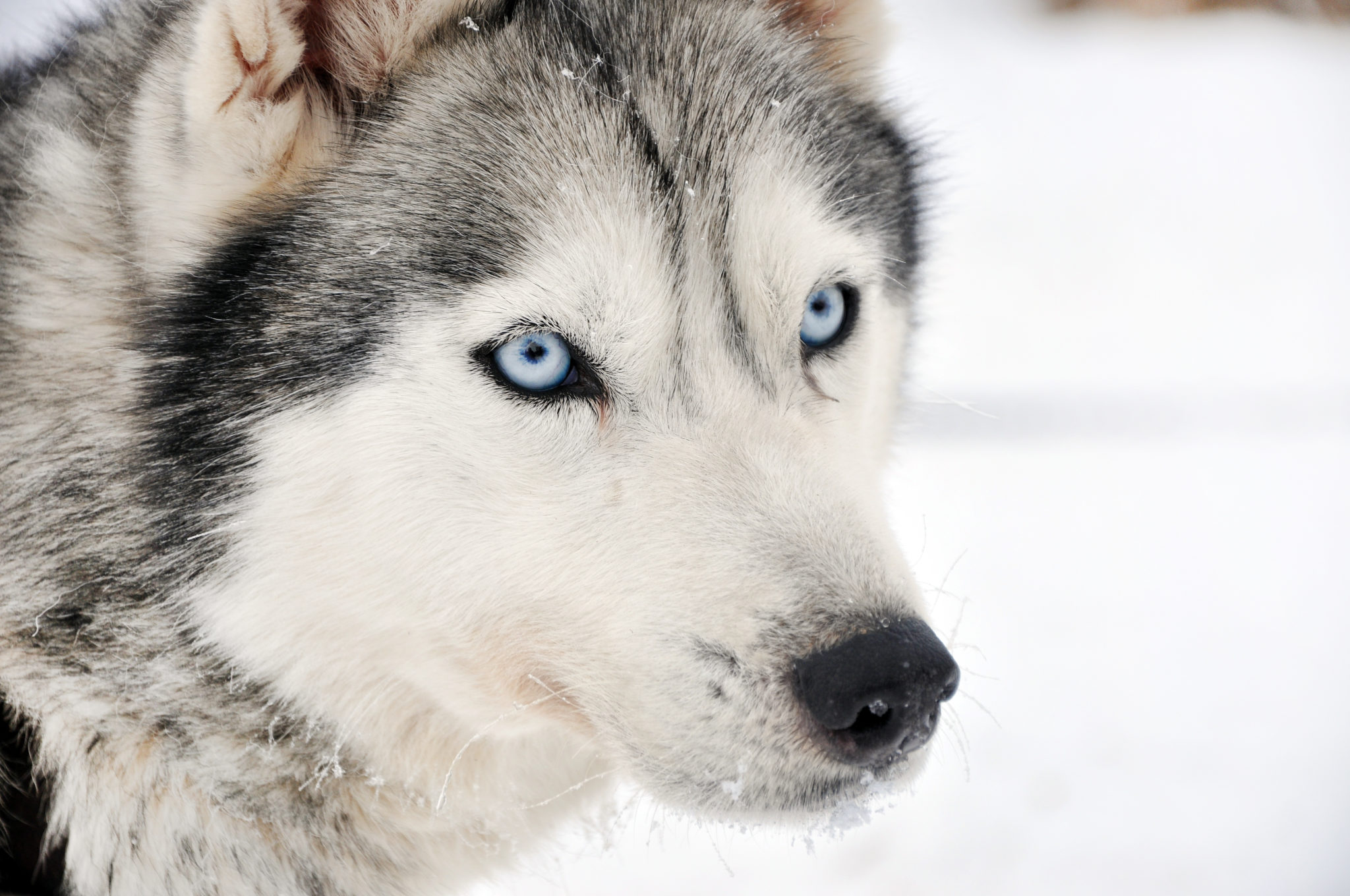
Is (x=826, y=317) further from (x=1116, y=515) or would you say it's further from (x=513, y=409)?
(x=1116, y=515)

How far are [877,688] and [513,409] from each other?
0.69 meters

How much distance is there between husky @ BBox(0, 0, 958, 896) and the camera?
158cm

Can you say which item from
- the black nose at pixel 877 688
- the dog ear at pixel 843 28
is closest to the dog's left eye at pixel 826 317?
the dog ear at pixel 843 28

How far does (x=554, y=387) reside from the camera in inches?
66.5

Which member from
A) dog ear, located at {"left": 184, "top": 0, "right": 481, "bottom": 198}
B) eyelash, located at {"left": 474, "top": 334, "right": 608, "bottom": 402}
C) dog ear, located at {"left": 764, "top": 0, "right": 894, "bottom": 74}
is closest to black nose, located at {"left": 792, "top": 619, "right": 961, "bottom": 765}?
eyelash, located at {"left": 474, "top": 334, "right": 608, "bottom": 402}

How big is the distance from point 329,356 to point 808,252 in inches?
32.6

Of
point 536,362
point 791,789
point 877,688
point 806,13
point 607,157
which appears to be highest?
point 806,13

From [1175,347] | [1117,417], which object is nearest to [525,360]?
[1117,417]

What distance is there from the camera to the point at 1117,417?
5855mm

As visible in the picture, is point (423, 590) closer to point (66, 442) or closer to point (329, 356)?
point (329, 356)

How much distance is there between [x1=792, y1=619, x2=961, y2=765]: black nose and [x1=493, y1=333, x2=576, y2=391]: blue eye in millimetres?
595

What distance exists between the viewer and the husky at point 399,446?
62.4 inches

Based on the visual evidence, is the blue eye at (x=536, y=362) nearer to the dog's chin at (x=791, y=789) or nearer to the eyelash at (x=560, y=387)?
the eyelash at (x=560, y=387)

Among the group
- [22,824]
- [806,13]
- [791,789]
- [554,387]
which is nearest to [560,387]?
[554,387]
